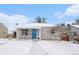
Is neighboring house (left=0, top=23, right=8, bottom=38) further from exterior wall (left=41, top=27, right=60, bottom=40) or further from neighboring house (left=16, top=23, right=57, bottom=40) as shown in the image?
exterior wall (left=41, top=27, right=60, bottom=40)

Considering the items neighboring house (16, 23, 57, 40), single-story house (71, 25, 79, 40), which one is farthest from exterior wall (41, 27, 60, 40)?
single-story house (71, 25, 79, 40)

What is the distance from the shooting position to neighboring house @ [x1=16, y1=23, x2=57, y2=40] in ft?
40.0

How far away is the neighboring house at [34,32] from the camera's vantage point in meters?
12.2

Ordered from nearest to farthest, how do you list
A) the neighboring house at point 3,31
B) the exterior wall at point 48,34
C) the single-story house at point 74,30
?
the neighboring house at point 3,31 < the single-story house at point 74,30 < the exterior wall at point 48,34

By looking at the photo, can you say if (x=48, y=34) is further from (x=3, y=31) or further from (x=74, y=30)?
(x=3, y=31)

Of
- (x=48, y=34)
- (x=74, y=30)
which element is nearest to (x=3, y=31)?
(x=48, y=34)

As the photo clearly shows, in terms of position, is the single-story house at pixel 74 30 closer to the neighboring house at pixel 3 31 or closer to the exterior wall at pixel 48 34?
the exterior wall at pixel 48 34

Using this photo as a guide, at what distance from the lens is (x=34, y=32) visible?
13.0 metres

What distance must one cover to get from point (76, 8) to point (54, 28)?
3169mm

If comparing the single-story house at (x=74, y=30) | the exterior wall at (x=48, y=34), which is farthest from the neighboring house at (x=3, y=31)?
the single-story house at (x=74, y=30)

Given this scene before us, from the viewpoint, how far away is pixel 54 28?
11516mm
